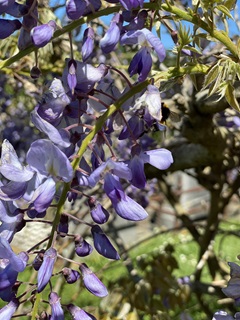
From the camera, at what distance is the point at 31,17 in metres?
0.78

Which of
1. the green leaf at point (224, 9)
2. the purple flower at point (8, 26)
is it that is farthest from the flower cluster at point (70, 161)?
the green leaf at point (224, 9)

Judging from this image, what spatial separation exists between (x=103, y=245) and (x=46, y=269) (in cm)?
8

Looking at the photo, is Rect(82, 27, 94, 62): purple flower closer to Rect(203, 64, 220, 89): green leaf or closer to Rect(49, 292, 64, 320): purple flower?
Rect(203, 64, 220, 89): green leaf

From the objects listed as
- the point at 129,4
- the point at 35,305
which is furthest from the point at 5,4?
the point at 35,305

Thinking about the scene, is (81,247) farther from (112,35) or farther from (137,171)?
(112,35)

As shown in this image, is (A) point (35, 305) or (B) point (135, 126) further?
(B) point (135, 126)

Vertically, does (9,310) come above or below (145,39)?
below

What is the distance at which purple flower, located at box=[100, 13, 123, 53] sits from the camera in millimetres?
748

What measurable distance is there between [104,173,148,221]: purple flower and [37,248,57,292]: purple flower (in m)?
0.09

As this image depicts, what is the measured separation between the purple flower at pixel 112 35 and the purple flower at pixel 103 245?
217 mm

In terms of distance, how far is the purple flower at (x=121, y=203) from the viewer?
72 centimetres

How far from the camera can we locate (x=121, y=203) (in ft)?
2.39

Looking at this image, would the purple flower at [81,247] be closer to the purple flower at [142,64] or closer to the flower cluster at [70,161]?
the flower cluster at [70,161]

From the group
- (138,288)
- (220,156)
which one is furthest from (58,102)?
(138,288)
